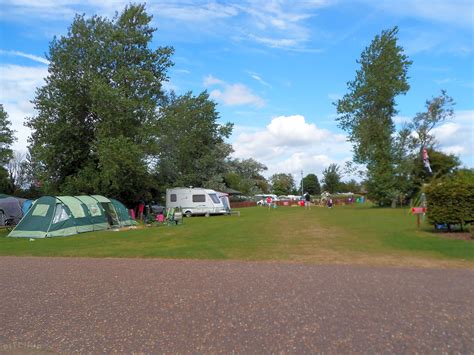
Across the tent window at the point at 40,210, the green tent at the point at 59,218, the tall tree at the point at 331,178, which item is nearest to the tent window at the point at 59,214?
the green tent at the point at 59,218

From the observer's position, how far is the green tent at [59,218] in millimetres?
18125

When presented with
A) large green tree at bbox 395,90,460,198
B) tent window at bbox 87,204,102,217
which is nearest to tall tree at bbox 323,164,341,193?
large green tree at bbox 395,90,460,198

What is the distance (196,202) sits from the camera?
34094 mm

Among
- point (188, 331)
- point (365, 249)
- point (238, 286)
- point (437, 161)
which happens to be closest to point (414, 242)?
point (365, 249)

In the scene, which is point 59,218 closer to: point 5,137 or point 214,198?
point 214,198

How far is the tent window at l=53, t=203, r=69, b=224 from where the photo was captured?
60.7 feet

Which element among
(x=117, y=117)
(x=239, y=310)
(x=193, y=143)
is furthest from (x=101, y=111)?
(x=239, y=310)

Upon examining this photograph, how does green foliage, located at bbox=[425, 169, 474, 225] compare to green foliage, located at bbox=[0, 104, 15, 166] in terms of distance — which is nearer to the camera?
green foliage, located at bbox=[425, 169, 474, 225]

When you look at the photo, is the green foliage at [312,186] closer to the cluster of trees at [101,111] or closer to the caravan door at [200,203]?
the caravan door at [200,203]

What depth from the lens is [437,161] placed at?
47844 millimetres

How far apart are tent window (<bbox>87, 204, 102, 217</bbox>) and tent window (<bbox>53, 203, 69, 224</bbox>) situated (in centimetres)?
189

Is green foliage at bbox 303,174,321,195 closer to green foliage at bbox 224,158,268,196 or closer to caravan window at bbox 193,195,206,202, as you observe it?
green foliage at bbox 224,158,268,196

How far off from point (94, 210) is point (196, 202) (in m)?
13.6

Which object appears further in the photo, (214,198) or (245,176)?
(245,176)
